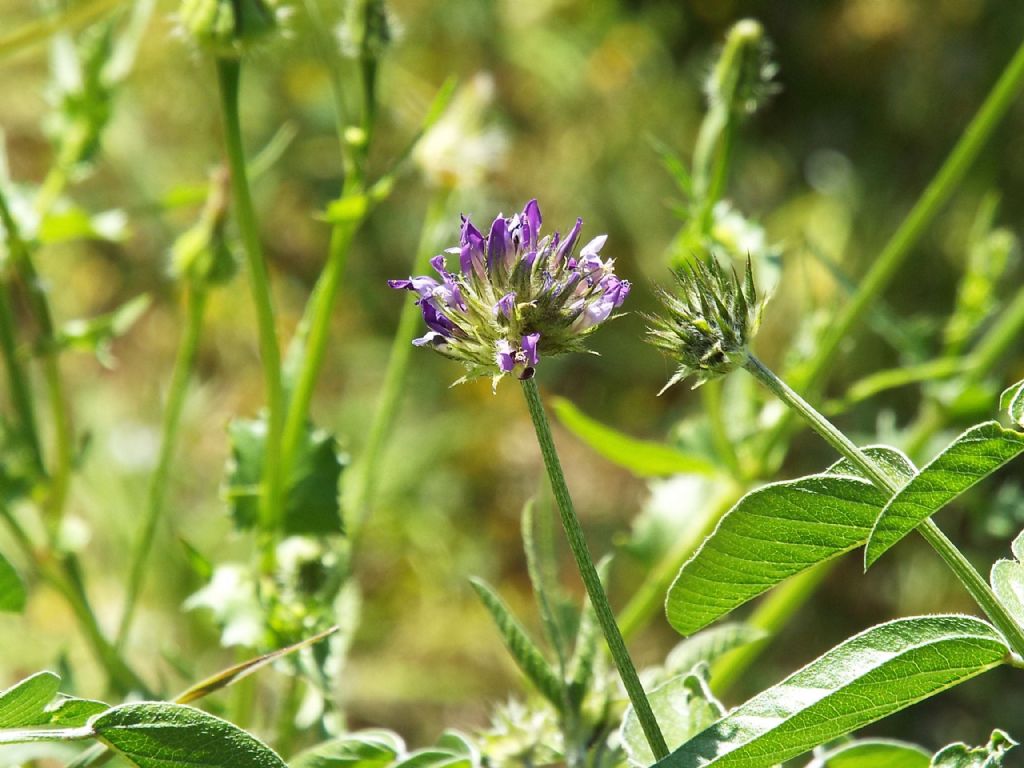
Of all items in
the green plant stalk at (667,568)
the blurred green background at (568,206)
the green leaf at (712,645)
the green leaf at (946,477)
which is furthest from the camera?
the blurred green background at (568,206)

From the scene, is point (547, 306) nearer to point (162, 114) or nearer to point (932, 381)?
point (932, 381)

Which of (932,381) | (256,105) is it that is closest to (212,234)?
(932,381)

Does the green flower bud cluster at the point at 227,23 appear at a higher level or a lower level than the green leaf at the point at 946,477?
higher

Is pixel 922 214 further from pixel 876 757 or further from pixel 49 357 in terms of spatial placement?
pixel 49 357

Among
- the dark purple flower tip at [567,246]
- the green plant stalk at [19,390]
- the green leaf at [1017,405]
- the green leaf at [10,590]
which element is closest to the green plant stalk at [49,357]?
the green plant stalk at [19,390]

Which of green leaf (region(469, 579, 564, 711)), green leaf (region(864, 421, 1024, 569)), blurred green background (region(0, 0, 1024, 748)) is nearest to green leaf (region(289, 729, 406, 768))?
green leaf (region(469, 579, 564, 711))

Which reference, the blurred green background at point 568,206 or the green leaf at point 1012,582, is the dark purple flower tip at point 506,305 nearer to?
the green leaf at point 1012,582

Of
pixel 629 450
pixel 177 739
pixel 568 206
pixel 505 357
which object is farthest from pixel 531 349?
pixel 568 206

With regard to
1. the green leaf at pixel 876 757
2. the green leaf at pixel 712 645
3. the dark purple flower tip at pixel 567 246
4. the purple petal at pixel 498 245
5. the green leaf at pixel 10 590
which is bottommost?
the green leaf at pixel 876 757
